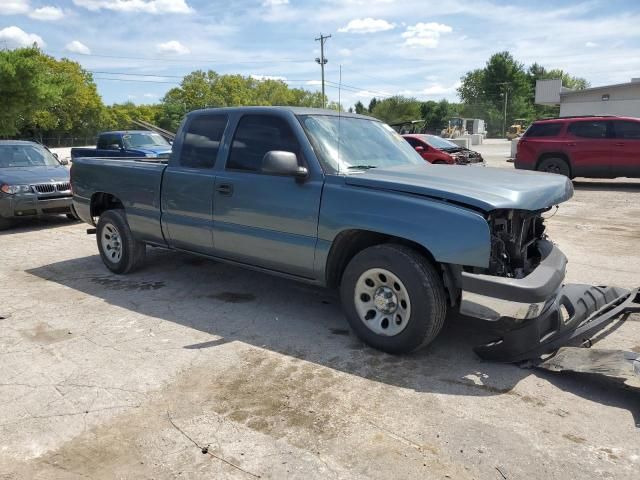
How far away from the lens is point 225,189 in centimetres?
491

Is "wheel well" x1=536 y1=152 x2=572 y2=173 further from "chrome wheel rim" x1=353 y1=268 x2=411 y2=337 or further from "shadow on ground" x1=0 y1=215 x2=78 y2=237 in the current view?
"chrome wheel rim" x1=353 y1=268 x2=411 y2=337

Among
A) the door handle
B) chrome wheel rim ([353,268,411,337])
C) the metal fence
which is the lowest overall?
chrome wheel rim ([353,268,411,337])

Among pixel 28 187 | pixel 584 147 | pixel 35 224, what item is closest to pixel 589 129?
pixel 584 147

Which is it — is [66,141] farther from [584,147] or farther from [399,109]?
[584,147]

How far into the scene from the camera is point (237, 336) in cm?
445

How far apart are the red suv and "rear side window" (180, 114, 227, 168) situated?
11.8 meters

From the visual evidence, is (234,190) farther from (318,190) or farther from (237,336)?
(237,336)

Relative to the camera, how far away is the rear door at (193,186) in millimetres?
5113

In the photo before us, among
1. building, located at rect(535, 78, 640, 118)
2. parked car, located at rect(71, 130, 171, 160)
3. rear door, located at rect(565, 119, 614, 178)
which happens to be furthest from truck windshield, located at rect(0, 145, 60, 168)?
building, located at rect(535, 78, 640, 118)

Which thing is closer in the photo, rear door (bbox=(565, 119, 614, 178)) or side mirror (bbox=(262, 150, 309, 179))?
side mirror (bbox=(262, 150, 309, 179))

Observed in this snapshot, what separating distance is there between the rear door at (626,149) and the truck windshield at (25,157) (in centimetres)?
1313

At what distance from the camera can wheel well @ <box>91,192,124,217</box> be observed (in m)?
6.52

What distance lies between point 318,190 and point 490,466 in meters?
2.34

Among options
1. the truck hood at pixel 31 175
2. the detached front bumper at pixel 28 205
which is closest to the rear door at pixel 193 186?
the detached front bumper at pixel 28 205
